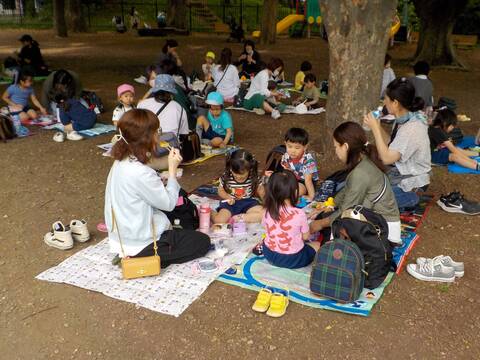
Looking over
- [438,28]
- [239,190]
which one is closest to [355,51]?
[239,190]

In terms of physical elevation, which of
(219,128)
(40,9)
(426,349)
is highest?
(40,9)

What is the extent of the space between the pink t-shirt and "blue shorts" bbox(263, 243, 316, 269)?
3 cm

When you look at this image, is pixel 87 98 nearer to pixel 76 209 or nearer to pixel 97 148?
pixel 97 148

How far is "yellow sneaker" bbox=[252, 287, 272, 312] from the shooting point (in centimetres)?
353

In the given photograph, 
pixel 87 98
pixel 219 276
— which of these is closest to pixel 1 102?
pixel 87 98

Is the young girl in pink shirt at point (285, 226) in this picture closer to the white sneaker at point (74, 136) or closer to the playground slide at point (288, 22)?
the white sneaker at point (74, 136)

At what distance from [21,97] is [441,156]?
6985mm

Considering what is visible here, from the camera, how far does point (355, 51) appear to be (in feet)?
20.1

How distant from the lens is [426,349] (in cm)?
320

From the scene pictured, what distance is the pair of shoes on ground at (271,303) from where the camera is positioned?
3484mm

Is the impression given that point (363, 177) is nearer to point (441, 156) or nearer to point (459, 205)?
point (459, 205)

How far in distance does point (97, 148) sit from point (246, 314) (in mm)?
4629

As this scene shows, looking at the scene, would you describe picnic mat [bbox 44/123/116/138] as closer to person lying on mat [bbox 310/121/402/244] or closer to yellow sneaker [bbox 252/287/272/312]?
person lying on mat [bbox 310/121/402/244]

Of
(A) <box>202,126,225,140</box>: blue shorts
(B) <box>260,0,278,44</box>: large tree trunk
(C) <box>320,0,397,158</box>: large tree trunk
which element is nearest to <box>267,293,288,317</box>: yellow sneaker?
(C) <box>320,0,397,158</box>: large tree trunk
